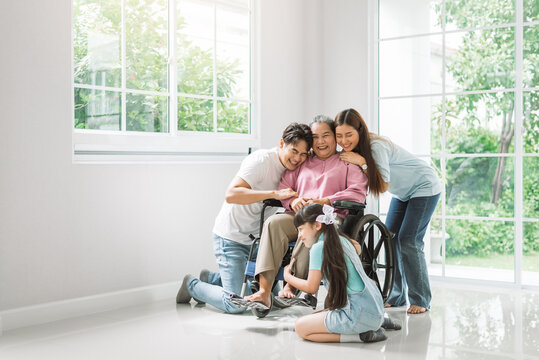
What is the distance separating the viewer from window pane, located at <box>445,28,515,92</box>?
14.7 feet

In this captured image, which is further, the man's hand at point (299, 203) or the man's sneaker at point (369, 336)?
the man's hand at point (299, 203)

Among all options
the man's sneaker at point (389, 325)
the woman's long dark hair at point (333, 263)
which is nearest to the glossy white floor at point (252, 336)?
the man's sneaker at point (389, 325)

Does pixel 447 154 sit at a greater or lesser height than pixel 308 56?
lesser

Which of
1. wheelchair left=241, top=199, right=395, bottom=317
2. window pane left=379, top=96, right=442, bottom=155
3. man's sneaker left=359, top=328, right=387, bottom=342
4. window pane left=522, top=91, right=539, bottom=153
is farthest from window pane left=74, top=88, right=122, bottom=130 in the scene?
window pane left=522, top=91, right=539, bottom=153

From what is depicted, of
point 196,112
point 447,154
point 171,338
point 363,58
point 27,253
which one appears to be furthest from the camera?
point 363,58

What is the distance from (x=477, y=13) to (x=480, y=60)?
0.34 m

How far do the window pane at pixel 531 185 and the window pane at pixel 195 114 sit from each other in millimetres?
2247

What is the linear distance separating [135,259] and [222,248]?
63 centimetres

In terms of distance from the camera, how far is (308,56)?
532 centimetres

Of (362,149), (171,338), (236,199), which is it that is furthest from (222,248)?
(362,149)

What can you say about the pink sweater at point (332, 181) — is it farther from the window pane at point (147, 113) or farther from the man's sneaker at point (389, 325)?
the window pane at point (147, 113)

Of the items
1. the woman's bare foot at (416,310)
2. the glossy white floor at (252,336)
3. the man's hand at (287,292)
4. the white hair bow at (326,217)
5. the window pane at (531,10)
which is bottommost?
the glossy white floor at (252,336)

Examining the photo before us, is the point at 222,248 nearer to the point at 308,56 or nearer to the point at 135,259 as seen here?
the point at 135,259

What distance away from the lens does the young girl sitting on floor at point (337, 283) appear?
2.87 m
